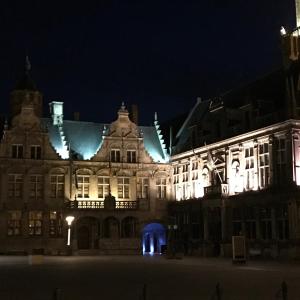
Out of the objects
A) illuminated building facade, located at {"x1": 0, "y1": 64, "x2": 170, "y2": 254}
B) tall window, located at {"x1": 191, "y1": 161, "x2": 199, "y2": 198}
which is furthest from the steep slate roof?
tall window, located at {"x1": 191, "y1": 161, "x2": 199, "y2": 198}

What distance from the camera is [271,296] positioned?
14.3m

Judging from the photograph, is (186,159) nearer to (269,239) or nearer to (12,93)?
(269,239)

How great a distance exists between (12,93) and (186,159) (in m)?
17.3

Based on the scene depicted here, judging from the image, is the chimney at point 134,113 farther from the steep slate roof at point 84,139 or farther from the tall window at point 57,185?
the tall window at point 57,185

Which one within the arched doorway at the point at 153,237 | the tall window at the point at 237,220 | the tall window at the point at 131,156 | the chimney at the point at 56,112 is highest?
the chimney at the point at 56,112

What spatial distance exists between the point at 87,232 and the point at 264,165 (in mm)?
18000

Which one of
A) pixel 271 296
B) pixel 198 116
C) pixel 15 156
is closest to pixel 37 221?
pixel 15 156

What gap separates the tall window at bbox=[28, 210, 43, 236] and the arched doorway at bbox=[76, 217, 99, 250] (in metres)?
3.27

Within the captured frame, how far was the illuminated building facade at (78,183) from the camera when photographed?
45.0m

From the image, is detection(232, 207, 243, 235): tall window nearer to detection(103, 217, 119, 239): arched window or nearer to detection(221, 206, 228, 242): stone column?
detection(221, 206, 228, 242): stone column

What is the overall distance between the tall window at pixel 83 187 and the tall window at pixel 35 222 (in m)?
3.65

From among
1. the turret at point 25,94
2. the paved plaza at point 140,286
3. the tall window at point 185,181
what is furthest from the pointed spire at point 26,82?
the paved plaza at point 140,286

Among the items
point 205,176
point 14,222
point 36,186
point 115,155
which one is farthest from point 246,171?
point 14,222

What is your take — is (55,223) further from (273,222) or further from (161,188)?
(273,222)
